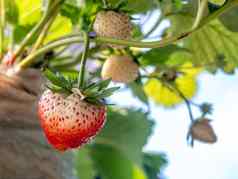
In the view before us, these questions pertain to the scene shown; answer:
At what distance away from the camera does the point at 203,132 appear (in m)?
0.79

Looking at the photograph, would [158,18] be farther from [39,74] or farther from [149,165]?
[149,165]

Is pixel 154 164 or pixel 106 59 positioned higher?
pixel 106 59

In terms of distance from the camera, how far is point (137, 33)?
29.2 inches

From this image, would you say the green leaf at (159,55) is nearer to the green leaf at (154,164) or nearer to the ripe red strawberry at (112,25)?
the ripe red strawberry at (112,25)

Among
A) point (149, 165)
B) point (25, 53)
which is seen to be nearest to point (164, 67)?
point (25, 53)

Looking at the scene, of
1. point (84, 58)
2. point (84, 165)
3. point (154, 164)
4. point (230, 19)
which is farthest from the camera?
point (154, 164)

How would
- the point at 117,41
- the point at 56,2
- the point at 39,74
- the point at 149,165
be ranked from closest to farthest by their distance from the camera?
the point at 117,41 < the point at 56,2 < the point at 39,74 < the point at 149,165

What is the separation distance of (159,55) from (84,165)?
0.41 metres

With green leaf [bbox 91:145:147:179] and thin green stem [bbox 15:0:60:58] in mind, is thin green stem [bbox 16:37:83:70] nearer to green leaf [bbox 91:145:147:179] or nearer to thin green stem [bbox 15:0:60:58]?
thin green stem [bbox 15:0:60:58]

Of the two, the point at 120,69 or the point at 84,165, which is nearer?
the point at 120,69

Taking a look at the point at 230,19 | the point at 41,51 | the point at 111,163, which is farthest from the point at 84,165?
the point at 230,19

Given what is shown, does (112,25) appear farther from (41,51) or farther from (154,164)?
(154,164)

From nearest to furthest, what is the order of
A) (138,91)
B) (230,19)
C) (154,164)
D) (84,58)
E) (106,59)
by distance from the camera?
(84,58)
(230,19)
(106,59)
(138,91)
(154,164)

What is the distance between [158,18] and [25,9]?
0.17 metres
